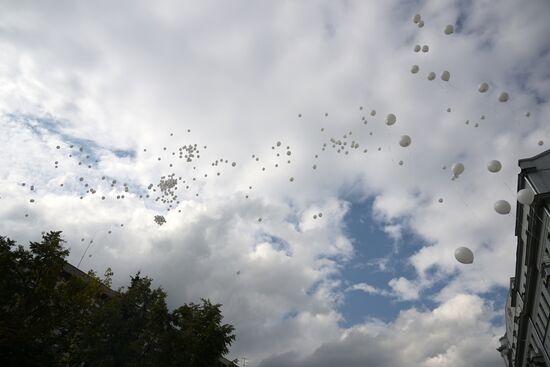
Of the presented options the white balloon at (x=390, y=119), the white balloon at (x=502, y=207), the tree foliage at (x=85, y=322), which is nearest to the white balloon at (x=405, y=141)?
the white balloon at (x=390, y=119)

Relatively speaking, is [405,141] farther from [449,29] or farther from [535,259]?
[535,259]

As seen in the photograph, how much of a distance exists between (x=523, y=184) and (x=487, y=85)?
694 inches

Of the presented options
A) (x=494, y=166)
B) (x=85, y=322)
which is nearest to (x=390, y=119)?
(x=494, y=166)

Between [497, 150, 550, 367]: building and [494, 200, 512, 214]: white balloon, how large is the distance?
14328 millimetres

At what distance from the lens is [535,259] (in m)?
29.5

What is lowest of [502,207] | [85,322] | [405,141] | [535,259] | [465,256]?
[85,322]

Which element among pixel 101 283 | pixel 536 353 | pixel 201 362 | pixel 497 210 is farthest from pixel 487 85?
pixel 536 353

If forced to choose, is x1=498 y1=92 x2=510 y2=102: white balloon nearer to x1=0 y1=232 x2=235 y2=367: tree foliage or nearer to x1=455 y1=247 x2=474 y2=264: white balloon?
x1=455 y1=247 x2=474 y2=264: white balloon

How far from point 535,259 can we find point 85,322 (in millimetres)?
34205

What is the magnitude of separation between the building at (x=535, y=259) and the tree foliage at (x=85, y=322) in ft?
80.3

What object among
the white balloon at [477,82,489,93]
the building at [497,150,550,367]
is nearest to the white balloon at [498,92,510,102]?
the white balloon at [477,82,489,93]

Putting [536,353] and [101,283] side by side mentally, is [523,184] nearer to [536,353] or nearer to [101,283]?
[536,353]

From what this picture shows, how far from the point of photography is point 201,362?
2156 cm

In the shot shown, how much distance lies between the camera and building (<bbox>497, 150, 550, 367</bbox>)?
27.5 meters
